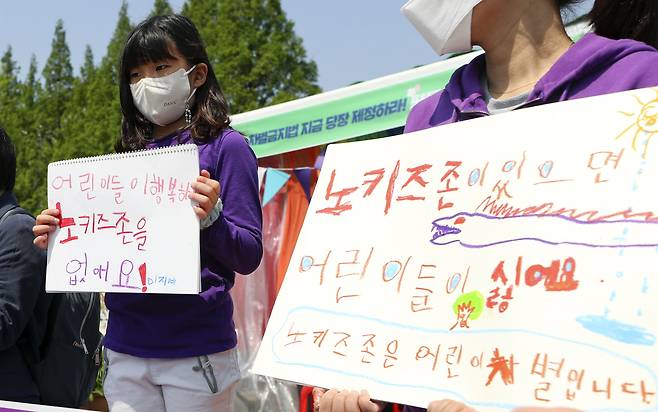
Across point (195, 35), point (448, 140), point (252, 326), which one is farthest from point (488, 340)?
point (252, 326)

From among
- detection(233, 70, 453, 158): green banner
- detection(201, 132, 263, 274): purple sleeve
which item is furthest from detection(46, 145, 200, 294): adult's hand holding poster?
detection(233, 70, 453, 158): green banner

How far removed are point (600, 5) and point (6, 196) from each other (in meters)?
2.17

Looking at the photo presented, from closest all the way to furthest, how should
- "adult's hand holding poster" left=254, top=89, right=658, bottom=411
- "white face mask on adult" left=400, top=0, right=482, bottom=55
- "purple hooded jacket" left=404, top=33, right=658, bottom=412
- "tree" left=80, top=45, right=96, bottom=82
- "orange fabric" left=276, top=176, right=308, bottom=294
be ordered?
"adult's hand holding poster" left=254, top=89, right=658, bottom=411
"purple hooded jacket" left=404, top=33, right=658, bottom=412
"white face mask on adult" left=400, top=0, right=482, bottom=55
"orange fabric" left=276, top=176, right=308, bottom=294
"tree" left=80, top=45, right=96, bottom=82

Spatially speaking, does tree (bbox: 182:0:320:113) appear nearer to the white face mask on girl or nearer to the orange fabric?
the orange fabric

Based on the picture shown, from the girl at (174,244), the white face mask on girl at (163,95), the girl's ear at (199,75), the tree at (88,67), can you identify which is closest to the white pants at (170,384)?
the girl at (174,244)

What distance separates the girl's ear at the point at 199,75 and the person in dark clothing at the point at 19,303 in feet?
2.82

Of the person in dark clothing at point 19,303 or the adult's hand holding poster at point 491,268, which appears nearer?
the adult's hand holding poster at point 491,268

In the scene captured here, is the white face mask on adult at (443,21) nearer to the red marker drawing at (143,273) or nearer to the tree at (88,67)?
the red marker drawing at (143,273)

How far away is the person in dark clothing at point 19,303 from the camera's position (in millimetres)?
2492

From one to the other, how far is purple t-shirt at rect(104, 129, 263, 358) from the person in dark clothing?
0.54 metres

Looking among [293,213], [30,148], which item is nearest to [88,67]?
[30,148]

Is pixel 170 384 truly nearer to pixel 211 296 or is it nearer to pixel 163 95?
pixel 211 296

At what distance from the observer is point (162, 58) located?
2227 mm

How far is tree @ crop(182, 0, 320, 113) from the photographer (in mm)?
24156
